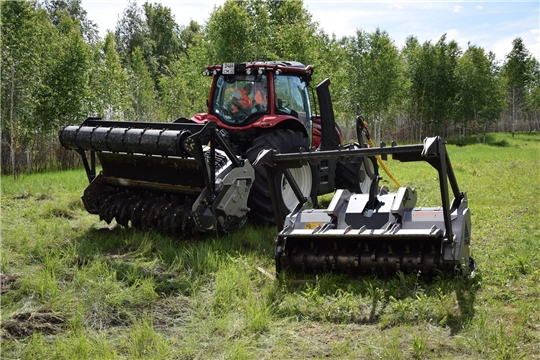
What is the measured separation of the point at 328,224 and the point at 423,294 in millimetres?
1061

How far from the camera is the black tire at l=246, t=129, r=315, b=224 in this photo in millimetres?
6412

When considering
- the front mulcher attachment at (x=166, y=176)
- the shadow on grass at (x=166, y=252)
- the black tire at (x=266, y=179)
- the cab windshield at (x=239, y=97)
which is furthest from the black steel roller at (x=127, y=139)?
the cab windshield at (x=239, y=97)

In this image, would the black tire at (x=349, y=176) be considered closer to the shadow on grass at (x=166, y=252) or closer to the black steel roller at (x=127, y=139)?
the shadow on grass at (x=166, y=252)

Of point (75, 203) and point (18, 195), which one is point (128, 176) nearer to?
point (75, 203)

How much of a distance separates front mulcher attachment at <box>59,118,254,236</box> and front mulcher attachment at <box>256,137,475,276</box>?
996 millimetres

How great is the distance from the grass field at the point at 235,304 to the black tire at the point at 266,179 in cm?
37

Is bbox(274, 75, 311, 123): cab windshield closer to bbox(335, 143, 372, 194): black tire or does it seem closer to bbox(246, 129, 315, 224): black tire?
bbox(246, 129, 315, 224): black tire

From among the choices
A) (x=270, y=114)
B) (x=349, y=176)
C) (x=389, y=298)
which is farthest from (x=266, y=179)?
(x=389, y=298)

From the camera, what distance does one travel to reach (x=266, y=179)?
6480 mm

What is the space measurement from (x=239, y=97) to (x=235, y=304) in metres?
3.74

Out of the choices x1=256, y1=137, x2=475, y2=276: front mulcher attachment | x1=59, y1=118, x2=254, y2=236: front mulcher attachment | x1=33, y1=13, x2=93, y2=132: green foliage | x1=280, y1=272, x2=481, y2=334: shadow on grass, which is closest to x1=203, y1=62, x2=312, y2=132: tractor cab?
x1=59, y1=118, x2=254, y2=236: front mulcher attachment

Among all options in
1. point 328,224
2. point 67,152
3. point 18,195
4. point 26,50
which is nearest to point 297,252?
point 328,224

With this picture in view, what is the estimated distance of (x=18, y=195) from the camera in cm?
903

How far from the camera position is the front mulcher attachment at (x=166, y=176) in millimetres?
5594
